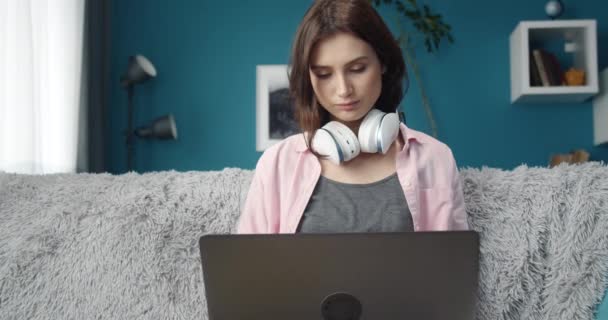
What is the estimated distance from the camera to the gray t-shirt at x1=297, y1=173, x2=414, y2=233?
3.59 feet

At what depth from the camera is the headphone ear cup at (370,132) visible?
43.1 inches

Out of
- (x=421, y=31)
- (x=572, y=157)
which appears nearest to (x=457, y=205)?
(x=572, y=157)

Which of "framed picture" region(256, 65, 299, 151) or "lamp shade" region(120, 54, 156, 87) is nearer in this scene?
"lamp shade" region(120, 54, 156, 87)

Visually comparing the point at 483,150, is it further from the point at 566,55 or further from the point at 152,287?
the point at 152,287

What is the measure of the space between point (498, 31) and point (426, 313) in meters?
2.71

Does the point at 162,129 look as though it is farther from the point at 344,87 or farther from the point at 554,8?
the point at 554,8

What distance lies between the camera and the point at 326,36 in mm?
1082

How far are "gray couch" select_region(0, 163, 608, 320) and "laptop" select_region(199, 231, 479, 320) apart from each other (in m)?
0.53

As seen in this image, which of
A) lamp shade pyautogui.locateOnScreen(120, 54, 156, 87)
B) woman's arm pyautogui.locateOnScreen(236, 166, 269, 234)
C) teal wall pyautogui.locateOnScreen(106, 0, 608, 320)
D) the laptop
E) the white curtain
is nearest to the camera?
the laptop

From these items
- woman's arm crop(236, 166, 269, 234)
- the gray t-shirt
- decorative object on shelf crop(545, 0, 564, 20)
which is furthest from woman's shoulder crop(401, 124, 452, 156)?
decorative object on shelf crop(545, 0, 564, 20)

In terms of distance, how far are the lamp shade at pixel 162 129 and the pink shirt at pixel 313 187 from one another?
163 centimetres

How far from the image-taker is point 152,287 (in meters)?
1.21

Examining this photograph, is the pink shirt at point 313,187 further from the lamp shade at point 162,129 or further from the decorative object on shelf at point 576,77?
the decorative object on shelf at point 576,77

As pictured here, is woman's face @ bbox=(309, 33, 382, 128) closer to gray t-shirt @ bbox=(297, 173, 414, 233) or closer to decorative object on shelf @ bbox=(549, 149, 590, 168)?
gray t-shirt @ bbox=(297, 173, 414, 233)
